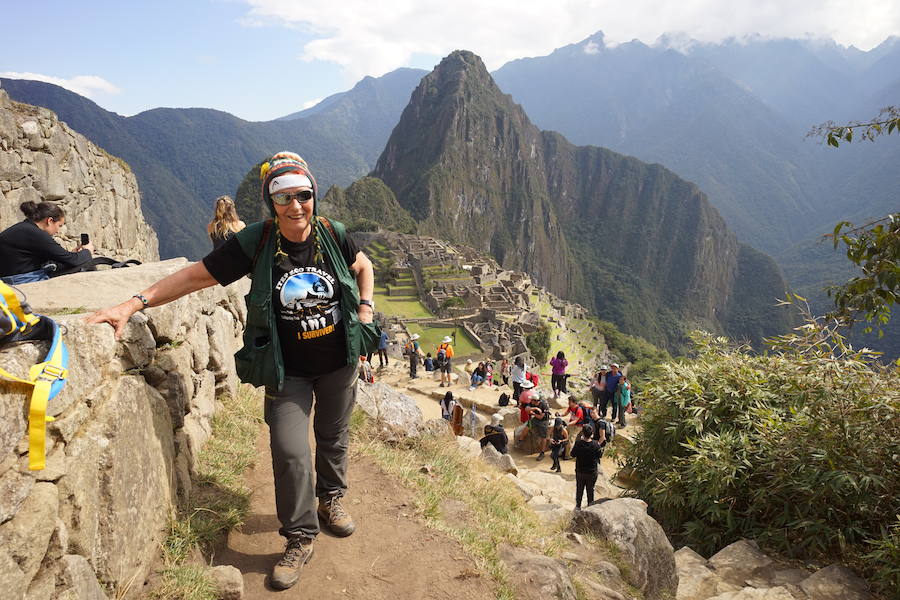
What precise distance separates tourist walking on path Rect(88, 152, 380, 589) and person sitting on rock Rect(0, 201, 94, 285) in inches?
69.0

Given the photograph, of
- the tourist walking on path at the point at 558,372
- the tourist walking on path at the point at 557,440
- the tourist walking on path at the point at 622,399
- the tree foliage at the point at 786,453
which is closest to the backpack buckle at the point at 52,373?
the tree foliage at the point at 786,453

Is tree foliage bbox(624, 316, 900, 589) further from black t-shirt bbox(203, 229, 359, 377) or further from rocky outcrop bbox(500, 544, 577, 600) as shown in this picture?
black t-shirt bbox(203, 229, 359, 377)

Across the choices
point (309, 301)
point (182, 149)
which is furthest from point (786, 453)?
point (182, 149)

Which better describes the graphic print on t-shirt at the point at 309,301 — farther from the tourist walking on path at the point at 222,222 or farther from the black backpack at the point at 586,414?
the black backpack at the point at 586,414

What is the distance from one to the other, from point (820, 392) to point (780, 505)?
1.17 meters

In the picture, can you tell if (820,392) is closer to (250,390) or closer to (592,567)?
(592,567)

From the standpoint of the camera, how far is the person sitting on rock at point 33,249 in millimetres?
3256

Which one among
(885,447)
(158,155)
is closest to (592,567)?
(885,447)

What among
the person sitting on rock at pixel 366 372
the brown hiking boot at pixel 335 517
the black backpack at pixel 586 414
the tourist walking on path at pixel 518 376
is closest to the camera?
the brown hiking boot at pixel 335 517

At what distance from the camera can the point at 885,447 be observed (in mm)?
4039

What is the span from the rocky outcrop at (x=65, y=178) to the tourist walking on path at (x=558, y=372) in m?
10.0

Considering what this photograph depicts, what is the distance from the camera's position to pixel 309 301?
2402 mm

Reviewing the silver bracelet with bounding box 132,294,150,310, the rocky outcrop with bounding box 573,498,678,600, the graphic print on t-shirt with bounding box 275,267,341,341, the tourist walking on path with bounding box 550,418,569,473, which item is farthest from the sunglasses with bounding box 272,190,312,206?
the tourist walking on path with bounding box 550,418,569,473

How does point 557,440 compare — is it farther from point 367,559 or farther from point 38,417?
point 38,417
